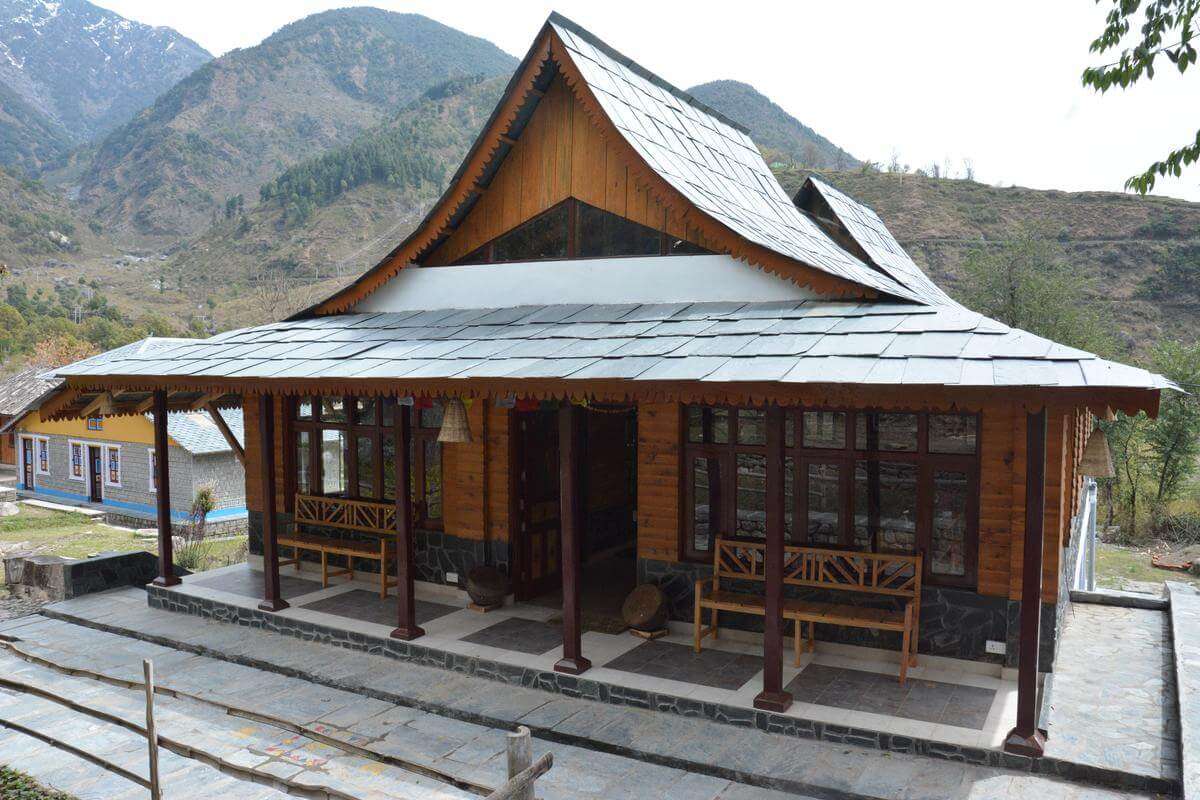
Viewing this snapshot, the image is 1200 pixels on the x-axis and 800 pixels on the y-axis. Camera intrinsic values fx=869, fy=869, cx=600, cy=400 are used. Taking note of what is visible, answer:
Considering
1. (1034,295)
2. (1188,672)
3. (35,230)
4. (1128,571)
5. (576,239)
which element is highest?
(35,230)

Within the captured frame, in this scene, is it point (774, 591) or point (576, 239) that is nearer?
point (774, 591)

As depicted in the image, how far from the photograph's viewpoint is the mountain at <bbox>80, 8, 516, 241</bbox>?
89.5 metres

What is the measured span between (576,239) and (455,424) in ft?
7.86

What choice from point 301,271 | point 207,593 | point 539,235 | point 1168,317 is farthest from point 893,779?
point 301,271

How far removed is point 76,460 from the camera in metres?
26.8

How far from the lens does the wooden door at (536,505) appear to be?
31.0 feet

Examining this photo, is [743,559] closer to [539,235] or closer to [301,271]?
Result: [539,235]

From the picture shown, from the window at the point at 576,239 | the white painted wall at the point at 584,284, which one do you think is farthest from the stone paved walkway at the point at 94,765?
the window at the point at 576,239

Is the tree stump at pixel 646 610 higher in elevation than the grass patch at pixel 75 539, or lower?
higher

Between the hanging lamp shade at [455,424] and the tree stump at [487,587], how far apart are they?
1821 millimetres

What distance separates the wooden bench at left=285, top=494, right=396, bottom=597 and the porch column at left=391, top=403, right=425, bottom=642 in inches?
55.8

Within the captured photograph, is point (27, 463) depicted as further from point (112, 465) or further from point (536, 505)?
point (536, 505)

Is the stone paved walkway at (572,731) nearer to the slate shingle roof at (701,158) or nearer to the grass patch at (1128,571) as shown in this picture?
the slate shingle roof at (701,158)

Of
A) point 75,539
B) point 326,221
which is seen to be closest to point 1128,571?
point 75,539
